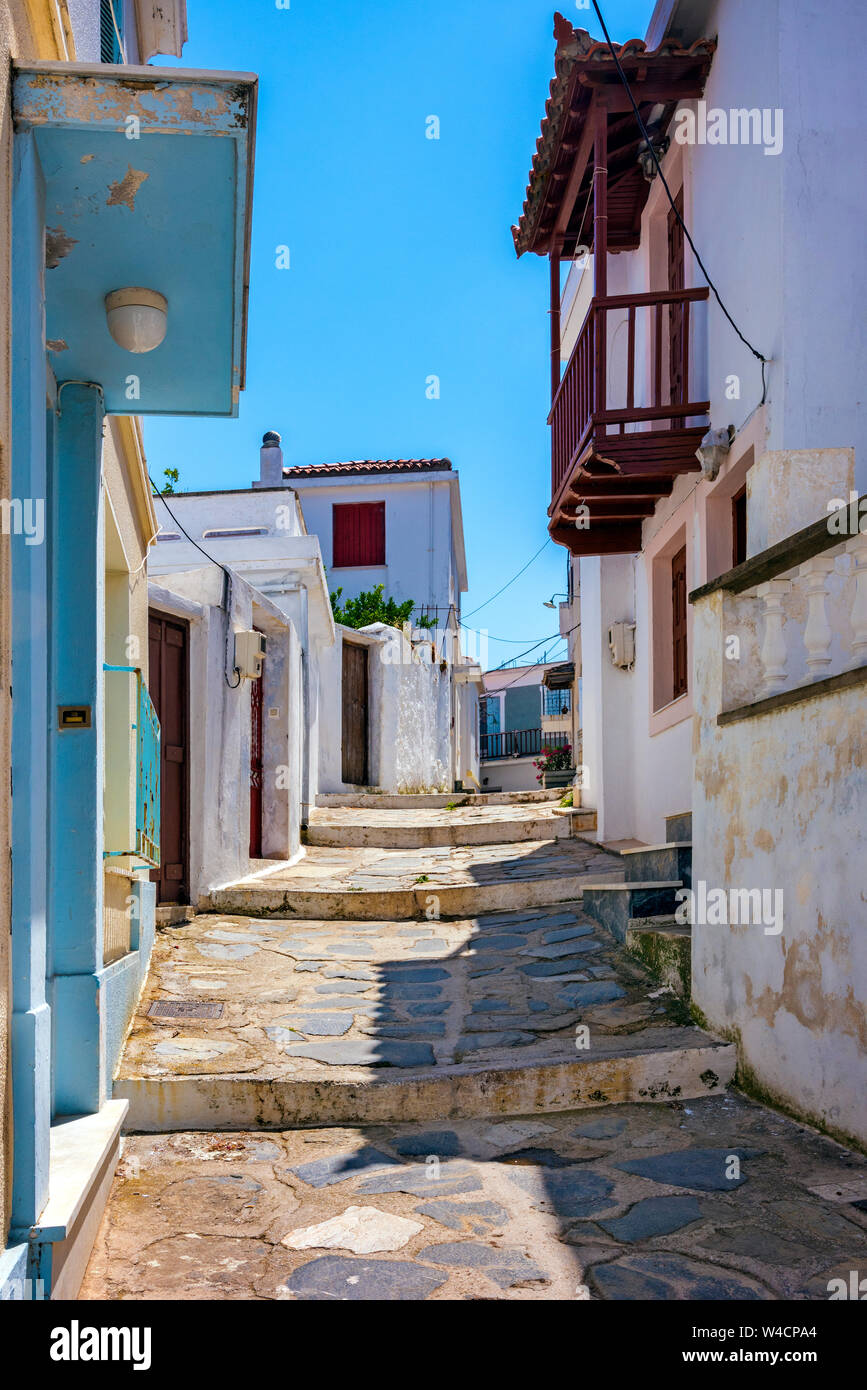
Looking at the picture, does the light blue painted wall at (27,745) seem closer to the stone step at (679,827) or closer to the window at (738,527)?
the stone step at (679,827)

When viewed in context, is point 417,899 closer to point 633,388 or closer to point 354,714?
point 633,388

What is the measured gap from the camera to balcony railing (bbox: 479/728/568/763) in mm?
34812

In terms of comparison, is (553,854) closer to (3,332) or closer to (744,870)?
(744,870)

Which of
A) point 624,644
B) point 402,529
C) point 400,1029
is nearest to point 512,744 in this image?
point 402,529

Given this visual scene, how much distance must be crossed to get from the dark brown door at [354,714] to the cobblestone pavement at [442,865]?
471 cm

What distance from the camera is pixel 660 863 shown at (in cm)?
685

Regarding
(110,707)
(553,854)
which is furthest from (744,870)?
(553,854)

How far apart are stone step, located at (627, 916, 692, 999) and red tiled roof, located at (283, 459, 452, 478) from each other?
19.9 meters

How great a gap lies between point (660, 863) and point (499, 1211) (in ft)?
11.5

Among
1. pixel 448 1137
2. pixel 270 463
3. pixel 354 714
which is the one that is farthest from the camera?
pixel 270 463

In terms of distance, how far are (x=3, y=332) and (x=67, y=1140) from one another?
2.58 metres

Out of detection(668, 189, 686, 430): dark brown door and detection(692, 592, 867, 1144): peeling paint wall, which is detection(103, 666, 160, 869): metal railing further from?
detection(668, 189, 686, 430): dark brown door

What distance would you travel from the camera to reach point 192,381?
14.1 feet
